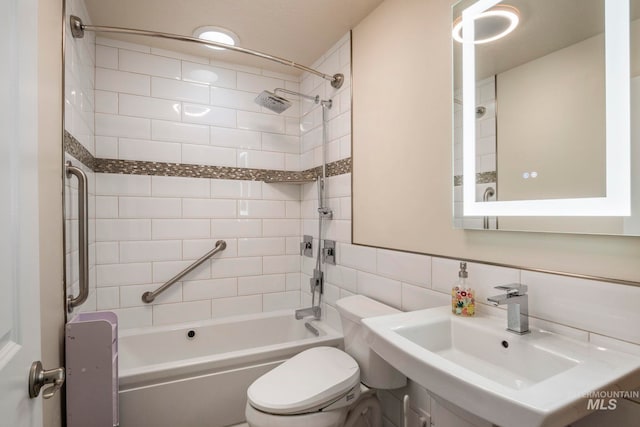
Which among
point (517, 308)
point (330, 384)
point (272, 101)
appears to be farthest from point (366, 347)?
point (272, 101)

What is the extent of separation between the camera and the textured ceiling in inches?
66.9

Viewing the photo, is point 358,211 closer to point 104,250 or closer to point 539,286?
point 539,286

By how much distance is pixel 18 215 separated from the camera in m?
0.60

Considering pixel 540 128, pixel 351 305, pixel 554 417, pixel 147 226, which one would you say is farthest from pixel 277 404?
pixel 147 226

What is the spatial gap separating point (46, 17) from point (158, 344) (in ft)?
5.97

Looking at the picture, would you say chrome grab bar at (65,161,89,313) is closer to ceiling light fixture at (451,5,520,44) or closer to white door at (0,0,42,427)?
white door at (0,0,42,427)

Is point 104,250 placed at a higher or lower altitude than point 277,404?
higher

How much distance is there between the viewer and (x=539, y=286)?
0.98m

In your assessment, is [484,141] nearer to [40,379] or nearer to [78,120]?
[40,379]

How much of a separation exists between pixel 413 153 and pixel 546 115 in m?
0.57

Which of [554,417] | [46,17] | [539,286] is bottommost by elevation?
[554,417]

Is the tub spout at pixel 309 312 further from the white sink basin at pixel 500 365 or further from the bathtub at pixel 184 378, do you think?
the white sink basin at pixel 500 365

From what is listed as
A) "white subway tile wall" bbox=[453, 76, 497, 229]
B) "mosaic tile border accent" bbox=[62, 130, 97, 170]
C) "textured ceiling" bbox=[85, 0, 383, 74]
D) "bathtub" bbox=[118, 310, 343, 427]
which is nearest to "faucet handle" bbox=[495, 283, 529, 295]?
"white subway tile wall" bbox=[453, 76, 497, 229]

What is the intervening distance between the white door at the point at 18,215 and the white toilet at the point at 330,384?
30.4 inches
